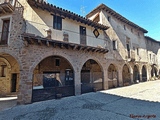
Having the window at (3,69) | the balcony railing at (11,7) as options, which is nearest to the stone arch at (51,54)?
the balcony railing at (11,7)

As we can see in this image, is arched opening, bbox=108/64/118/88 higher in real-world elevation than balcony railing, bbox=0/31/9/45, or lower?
lower

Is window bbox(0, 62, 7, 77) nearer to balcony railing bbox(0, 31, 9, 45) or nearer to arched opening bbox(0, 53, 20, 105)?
arched opening bbox(0, 53, 20, 105)

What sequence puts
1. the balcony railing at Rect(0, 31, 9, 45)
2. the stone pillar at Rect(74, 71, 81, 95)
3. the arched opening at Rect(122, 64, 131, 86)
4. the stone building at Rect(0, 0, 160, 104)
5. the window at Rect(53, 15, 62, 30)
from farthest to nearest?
the arched opening at Rect(122, 64, 131, 86), the stone pillar at Rect(74, 71, 81, 95), the window at Rect(53, 15, 62, 30), the balcony railing at Rect(0, 31, 9, 45), the stone building at Rect(0, 0, 160, 104)

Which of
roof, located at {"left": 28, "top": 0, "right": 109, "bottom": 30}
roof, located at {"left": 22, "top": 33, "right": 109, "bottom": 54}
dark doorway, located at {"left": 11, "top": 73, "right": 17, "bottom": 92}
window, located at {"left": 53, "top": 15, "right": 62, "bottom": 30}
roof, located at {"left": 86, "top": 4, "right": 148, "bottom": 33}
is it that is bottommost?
dark doorway, located at {"left": 11, "top": 73, "right": 17, "bottom": 92}

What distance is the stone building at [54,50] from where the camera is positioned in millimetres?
8188

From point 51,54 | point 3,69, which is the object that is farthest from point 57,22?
point 3,69

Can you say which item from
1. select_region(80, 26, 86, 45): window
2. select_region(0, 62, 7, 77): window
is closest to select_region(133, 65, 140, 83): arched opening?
select_region(80, 26, 86, 45): window

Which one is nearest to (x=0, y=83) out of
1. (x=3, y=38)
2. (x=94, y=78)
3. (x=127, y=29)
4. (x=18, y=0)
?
(x=3, y=38)

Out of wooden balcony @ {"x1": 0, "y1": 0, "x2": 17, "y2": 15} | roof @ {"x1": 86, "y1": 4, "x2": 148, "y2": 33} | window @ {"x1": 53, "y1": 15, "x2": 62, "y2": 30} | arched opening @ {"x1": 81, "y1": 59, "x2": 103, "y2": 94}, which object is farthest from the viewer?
roof @ {"x1": 86, "y1": 4, "x2": 148, "y2": 33}

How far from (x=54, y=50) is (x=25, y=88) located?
3.80 m

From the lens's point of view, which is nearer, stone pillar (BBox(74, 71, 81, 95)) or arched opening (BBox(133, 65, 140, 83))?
stone pillar (BBox(74, 71, 81, 95))

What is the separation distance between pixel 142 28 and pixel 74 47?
18.0 metres

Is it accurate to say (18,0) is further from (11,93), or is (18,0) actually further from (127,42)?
(127,42)

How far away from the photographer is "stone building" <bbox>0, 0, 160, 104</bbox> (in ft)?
26.9
